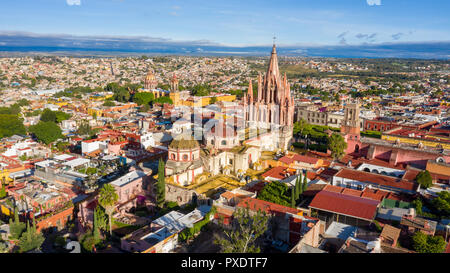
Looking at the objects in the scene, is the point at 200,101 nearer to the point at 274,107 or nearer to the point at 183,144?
the point at 274,107

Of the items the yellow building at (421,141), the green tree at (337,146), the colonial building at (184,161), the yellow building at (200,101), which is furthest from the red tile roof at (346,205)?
the yellow building at (200,101)

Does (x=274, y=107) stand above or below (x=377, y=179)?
above

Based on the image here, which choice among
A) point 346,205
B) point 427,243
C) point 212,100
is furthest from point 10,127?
point 427,243

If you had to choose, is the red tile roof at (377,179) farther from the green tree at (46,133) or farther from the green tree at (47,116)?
the green tree at (47,116)

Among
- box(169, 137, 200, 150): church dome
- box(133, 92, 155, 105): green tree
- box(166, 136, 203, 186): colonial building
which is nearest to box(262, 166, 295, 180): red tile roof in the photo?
box(166, 136, 203, 186): colonial building
